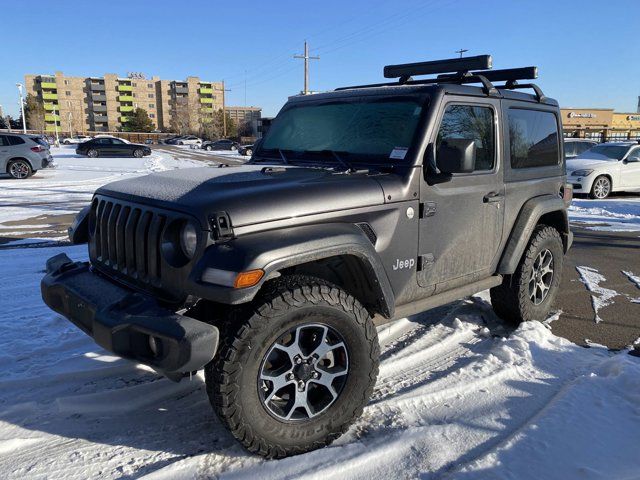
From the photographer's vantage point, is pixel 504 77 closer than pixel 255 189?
No

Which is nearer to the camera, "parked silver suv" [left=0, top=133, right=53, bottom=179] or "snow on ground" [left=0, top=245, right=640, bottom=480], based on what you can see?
"snow on ground" [left=0, top=245, right=640, bottom=480]

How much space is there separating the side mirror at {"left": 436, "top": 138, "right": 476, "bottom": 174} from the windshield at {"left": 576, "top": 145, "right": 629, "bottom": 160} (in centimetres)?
1359

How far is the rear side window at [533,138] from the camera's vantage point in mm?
4117

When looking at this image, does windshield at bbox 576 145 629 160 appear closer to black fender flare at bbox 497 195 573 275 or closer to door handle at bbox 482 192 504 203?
black fender flare at bbox 497 195 573 275

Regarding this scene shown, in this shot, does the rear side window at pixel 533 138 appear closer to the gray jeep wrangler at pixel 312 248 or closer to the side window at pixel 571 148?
the gray jeep wrangler at pixel 312 248

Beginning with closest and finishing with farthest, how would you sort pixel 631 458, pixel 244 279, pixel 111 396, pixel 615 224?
pixel 244 279, pixel 631 458, pixel 111 396, pixel 615 224

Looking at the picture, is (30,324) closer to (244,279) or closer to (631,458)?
(244,279)

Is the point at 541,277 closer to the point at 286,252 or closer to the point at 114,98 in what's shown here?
the point at 286,252

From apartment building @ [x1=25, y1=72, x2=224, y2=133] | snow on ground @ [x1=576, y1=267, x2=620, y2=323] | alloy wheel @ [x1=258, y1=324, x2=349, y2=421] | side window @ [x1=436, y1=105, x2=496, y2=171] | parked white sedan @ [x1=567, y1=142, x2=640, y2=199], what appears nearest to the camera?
alloy wheel @ [x1=258, y1=324, x2=349, y2=421]

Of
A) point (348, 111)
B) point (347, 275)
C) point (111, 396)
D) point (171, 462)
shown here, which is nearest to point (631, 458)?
point (347, 275)

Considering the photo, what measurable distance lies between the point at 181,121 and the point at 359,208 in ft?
356

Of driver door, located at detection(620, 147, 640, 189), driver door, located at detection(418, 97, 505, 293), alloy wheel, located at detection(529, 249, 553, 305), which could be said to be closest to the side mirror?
driver door, located at detection(418, 97, 505, 293)

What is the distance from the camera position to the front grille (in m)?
2.71

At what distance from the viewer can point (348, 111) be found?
378 cm
